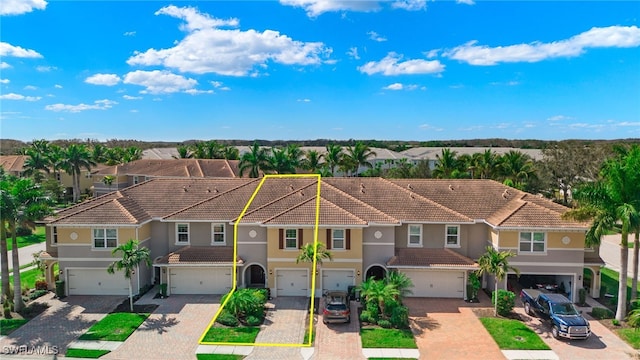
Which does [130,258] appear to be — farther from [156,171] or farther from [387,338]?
[156,171]

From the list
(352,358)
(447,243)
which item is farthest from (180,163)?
(352,358)

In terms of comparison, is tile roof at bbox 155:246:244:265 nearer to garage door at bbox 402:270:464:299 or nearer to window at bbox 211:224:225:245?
window at bbox 211:224:225:245

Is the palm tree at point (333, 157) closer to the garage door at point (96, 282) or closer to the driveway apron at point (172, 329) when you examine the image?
the driveway apron at point (172, 329)

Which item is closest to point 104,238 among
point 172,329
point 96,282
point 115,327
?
point 96,282

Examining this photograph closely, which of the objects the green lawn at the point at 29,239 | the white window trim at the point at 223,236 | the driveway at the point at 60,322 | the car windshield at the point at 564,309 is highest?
the white window trim at the point at 223,236

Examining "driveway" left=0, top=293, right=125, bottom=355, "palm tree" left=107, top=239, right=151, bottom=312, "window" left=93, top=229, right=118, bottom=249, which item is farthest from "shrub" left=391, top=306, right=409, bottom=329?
"window" left=93, top=229, right=118, bottom=249

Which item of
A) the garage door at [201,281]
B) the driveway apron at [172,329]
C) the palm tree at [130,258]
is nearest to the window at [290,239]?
the garage door at [201,281]

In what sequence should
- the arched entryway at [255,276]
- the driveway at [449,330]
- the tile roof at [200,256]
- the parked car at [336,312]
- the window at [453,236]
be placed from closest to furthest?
the driveway at [449,330] → the parked car at [336,312] → the tile roof at [200,256] → the window at [453,236] → the arched entryway at [255,276]
